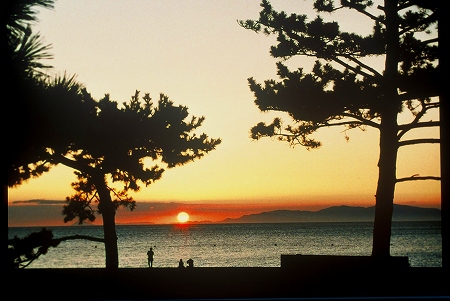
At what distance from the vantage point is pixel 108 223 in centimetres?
1666

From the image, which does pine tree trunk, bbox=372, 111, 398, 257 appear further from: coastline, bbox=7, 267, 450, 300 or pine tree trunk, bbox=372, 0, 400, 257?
coastline, bbox=7, 267, 450, 300

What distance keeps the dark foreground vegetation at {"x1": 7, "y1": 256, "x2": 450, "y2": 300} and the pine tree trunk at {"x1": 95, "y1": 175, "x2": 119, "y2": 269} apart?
139 inches

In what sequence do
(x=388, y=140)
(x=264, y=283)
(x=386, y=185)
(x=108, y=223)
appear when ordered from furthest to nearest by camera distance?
1. (x=108, y=223)
2. (x=388, y=140)
3. (x=386, y=185)
4. (x=264, y=283)

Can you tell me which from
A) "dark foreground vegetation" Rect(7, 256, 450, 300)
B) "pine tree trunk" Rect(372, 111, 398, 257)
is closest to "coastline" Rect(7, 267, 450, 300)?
"dark foreground vegetation" Rect(7, 256, 450, 300)

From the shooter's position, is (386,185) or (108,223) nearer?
(386,185)

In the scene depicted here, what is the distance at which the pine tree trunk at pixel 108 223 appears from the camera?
1644cm

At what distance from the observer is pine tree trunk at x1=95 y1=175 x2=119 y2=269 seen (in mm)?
16438

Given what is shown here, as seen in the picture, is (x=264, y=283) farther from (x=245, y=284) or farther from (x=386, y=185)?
(x=386, y=185)

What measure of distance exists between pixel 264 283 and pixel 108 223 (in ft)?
23.5

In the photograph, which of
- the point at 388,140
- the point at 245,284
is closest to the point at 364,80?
the point at 388,140

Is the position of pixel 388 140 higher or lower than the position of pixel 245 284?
higher

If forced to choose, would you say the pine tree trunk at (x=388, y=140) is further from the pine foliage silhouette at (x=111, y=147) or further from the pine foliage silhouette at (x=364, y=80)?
the pine foliage silhouette at (x=111, y=147)

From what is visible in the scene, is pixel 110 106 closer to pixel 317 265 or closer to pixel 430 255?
pixel 317 265

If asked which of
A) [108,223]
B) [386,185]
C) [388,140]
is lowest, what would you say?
[108,223]
